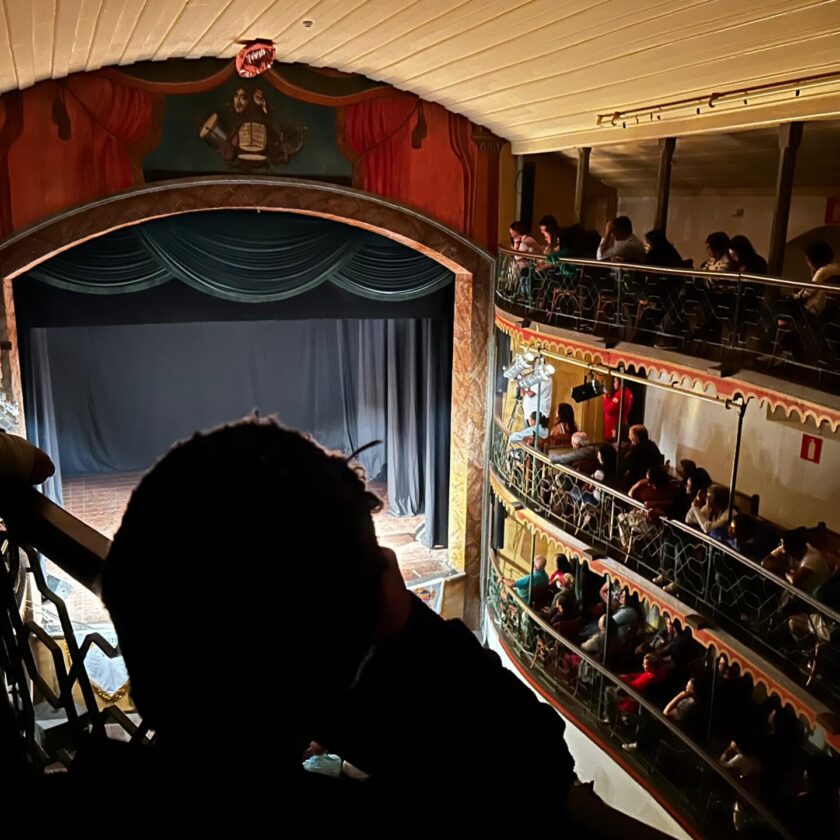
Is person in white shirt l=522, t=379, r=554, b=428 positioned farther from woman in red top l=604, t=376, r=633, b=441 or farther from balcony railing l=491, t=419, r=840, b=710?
woman in red top l=604, t=376, r=633, b=441

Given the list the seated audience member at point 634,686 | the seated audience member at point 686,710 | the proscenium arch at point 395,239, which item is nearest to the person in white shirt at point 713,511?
the seated audience member at point 686,710

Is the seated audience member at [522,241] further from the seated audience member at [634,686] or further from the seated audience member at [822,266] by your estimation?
the seated audience member at [634,686]

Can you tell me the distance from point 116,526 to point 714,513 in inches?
409

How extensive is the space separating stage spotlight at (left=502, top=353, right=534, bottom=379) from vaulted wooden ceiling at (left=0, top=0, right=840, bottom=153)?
247 cm

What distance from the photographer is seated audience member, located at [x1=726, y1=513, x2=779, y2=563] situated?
7.38m

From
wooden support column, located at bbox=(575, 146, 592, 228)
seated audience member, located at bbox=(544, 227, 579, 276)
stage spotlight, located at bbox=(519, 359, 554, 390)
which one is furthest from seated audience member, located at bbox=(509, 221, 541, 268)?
stage spotlight, located at bbox=(519, 359, 554, 390)

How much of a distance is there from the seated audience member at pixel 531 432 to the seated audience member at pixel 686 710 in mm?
3511

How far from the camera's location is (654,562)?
8.64m

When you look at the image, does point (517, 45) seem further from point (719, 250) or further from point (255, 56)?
point (255, 56)

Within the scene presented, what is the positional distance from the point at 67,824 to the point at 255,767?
6.9 inches

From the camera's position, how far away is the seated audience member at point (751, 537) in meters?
7.38

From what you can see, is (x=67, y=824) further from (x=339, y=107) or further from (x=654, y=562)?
(x=339, y=107)

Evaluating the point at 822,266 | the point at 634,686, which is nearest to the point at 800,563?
the point at 822,266

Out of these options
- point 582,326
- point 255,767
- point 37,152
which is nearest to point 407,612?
point 255,767
